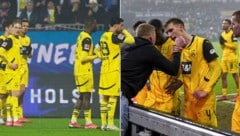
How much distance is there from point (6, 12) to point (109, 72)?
0.39 meters

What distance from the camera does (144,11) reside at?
22.1 ft

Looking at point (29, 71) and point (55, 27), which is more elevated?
point (55, 27)

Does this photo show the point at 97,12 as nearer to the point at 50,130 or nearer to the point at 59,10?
the point at 59,10

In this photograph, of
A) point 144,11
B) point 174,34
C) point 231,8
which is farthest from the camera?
point 231,8

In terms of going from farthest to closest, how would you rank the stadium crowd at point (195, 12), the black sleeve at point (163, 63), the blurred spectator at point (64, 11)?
the stadium crowd at point (195, 12), the black sleeve at point (163, 63), the blurred spectator at point (64, 11)

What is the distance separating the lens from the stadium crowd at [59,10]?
2.13 meters

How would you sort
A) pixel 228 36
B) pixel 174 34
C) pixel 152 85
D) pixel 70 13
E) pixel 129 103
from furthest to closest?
1. pixel 228 36
2. pixel 152 85
3. pixel 174 34
4. pixel 129 103
5. pixel 70 13

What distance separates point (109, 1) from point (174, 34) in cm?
282

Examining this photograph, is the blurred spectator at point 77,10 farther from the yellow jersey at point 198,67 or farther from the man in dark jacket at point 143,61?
the yellow jersey at point 198,67

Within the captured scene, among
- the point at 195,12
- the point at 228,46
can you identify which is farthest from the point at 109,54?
the point at 228,46

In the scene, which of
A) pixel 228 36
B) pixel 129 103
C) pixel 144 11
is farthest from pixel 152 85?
pixel 228 36

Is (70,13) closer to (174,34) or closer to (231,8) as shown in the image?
(174,34)

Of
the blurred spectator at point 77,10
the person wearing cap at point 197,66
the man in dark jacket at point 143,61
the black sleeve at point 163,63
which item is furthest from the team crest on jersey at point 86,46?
the person wearing cap at point 197,66

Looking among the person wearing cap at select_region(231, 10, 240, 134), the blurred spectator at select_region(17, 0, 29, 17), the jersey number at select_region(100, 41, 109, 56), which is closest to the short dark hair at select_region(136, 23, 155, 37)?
the person wearing cap at select_region(231, 10, 240, 134)
